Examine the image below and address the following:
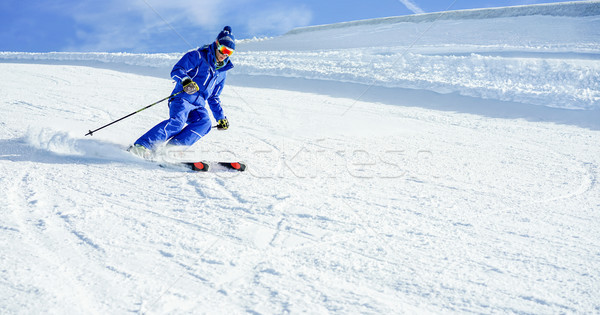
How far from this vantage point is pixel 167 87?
10.9 m

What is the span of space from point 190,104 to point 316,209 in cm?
215

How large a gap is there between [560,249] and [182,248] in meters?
2.28

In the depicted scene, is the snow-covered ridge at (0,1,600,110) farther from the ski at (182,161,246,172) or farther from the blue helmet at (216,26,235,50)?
the ski at (182,161,246,172)

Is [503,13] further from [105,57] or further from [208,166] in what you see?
[208,166]

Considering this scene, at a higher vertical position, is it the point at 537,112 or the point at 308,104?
the point at 308,104

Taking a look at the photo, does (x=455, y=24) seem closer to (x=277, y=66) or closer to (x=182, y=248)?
(x=277, y=66)

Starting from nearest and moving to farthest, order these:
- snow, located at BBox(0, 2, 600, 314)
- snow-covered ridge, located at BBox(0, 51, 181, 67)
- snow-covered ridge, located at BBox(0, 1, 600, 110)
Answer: snow, located at BBox(0, 2, 600, 314) < snow-covered ridge, located at BBox(0, 1, 600, 110) < snow-covered ridge, located at BBox(0, 51, 181, 67)

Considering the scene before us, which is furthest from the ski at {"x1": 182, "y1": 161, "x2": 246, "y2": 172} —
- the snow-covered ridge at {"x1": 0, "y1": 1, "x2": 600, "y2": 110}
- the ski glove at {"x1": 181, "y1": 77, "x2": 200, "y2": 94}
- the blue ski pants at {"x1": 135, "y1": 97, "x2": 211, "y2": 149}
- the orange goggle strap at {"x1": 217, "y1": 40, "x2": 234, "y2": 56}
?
the snow-covered ridge at {"x1": 0, "y1": 1, "x2": 600, "y2": 110}

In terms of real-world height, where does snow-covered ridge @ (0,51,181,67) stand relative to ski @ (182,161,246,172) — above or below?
above

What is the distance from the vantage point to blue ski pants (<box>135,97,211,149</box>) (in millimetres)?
4227

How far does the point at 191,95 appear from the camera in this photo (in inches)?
174

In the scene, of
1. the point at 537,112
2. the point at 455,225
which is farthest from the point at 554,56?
the point at 455,225

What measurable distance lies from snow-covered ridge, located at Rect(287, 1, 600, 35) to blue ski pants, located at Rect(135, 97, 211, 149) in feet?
60.7

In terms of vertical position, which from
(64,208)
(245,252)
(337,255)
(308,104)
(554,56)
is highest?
(64,208)
